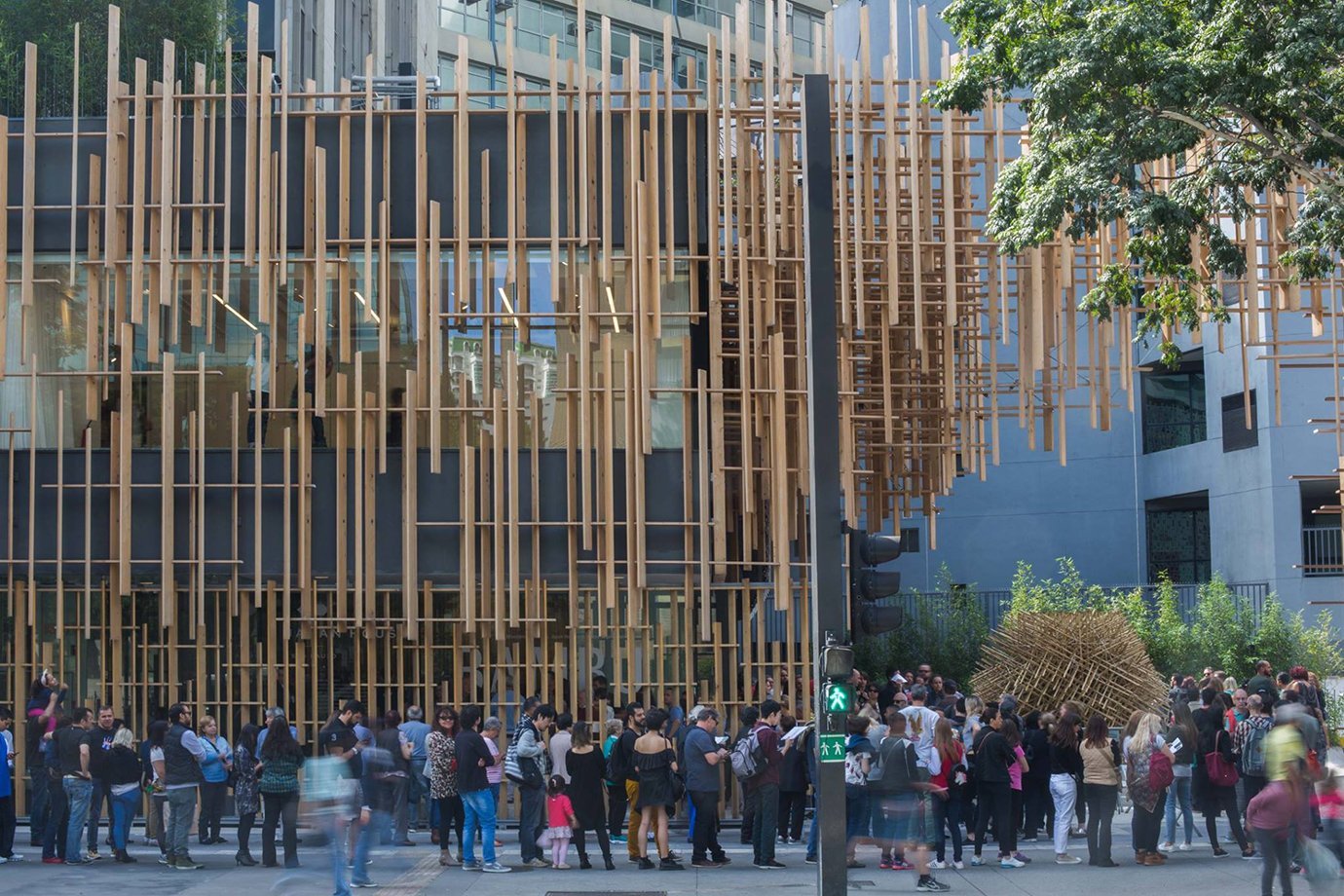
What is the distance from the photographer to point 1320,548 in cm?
3953

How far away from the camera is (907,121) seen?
2142 cm

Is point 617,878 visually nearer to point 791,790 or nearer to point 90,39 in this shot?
point 791,790

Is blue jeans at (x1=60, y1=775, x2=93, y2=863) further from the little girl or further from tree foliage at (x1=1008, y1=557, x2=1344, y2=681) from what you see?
tree foliage at (x1=1008, y1=557, x2=1344, y2=681)

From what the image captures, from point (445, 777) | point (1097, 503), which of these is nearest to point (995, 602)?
point (1097, 503)

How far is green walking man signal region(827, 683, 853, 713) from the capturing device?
12312 mm

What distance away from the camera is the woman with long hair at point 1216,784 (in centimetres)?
1719

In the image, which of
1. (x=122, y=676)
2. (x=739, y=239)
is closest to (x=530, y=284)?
(x=739, y=239)

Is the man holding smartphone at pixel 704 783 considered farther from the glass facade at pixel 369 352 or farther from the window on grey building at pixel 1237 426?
the window on grey building at pixel 1237 426

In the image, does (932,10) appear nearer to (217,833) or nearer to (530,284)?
(530,284)

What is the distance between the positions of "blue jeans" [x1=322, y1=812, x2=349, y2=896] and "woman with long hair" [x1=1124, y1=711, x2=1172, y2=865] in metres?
7.93

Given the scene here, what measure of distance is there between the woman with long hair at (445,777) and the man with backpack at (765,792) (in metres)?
2.89

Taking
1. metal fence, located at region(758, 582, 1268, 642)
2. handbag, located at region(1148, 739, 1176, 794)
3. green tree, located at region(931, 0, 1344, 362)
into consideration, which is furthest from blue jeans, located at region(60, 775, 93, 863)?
metal fence, located at region(758, 582, 1268, 642)

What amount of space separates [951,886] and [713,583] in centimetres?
615

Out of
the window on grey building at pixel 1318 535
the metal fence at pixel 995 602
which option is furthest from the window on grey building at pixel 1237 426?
the metal fence at pixel 995 602
